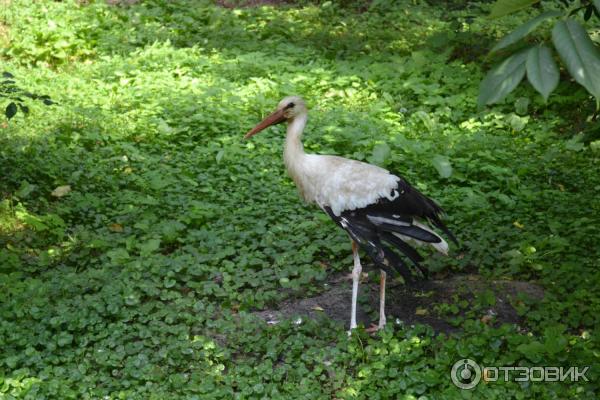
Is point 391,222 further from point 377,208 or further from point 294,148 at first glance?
point 294,148

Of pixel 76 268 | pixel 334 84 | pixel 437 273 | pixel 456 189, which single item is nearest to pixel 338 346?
pixel 437 273

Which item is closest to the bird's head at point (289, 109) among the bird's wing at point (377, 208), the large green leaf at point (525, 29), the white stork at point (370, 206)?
the white stork at point (370, 206)

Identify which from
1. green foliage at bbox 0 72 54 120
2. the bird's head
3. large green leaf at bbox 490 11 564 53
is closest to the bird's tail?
the bird's head

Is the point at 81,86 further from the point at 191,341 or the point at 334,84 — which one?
the point at 191,341

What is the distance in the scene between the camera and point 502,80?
221 centimetres

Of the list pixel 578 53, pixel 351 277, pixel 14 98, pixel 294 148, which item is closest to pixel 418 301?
pixel 351 277

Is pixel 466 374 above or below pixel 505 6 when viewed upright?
below

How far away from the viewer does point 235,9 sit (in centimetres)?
1183

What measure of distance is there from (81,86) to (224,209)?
337 centimetres

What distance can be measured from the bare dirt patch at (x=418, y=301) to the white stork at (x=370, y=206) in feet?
0.79

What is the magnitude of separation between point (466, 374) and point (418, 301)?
39.8 inches

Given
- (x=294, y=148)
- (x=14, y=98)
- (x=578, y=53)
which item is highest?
(x=578, y=53)

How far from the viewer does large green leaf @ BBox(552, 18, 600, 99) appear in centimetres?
204

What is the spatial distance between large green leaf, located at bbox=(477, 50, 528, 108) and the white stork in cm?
270
